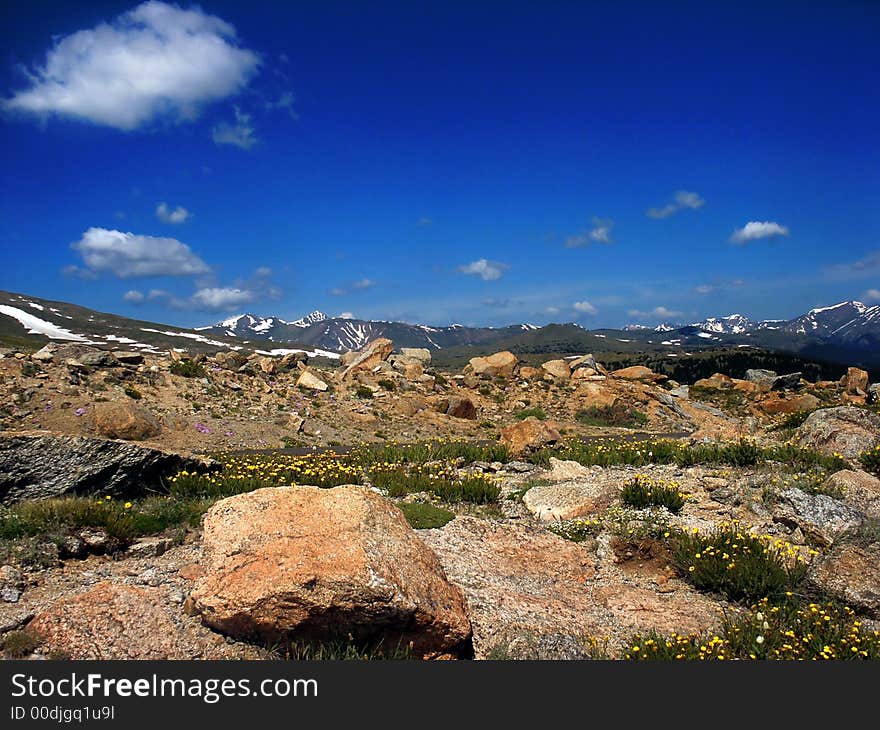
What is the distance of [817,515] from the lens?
8.96 meters

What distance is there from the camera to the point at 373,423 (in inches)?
1195

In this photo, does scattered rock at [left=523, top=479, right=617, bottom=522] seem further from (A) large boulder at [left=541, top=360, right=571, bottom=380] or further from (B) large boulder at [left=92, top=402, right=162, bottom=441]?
(A) large boulder at [left=541, top=360, right=571, bottom=380]

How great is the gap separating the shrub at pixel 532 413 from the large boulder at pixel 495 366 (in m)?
9.74

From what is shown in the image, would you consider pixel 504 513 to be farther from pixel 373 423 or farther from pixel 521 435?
pixel 373 423

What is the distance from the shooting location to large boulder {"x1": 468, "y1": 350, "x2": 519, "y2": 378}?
4839 cm

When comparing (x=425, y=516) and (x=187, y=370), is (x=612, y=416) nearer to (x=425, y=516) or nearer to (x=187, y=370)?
(x=187, y=370)

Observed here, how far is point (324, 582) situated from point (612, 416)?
34.4 metres

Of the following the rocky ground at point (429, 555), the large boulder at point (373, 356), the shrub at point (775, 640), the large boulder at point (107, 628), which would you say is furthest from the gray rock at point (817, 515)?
the large boulder at point (373, 356)

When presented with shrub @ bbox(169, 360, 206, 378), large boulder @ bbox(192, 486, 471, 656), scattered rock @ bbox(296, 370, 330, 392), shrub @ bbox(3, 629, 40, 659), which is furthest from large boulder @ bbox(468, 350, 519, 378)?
shrub @ bbox(3, 629, 40, 659)

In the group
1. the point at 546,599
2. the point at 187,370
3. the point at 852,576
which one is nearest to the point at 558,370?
the point at 187,370

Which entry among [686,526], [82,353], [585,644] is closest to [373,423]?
[82,353]

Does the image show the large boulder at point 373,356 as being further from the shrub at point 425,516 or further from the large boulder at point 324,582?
the large boulder at point 324,582

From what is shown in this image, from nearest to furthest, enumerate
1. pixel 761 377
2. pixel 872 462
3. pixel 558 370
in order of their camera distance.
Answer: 1. pixel 872 462
2. pixel 558 370
3. pixel 761 377

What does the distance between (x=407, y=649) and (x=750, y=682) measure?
9.59 feet
